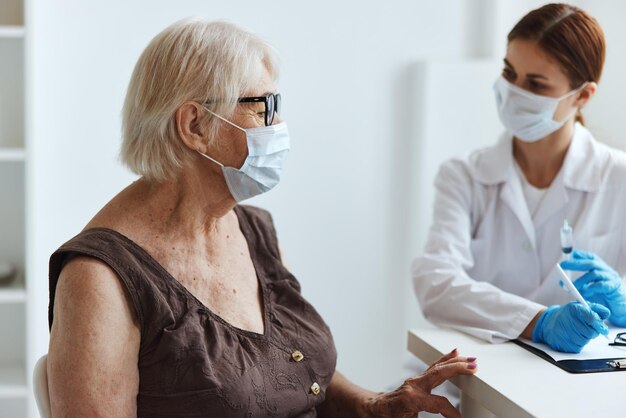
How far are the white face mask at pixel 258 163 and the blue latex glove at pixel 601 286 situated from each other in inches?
26.9

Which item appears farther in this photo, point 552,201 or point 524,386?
point 552,201

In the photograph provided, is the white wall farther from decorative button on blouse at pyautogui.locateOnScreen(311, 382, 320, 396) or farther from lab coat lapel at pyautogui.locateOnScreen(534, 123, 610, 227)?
decorative button on blouse at pyautogui.locateOnScreen(311, 382, 320, 396)

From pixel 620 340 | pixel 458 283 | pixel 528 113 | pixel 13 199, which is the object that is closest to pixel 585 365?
pixel 620 340

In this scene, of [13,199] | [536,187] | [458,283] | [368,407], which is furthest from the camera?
[13,199]

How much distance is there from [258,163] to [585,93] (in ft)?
3.27

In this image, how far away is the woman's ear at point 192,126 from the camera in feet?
4.86

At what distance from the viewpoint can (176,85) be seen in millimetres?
1465

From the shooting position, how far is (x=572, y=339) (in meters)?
1.59

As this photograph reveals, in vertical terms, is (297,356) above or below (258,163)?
below

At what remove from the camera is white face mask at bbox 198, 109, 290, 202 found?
5.03 ft

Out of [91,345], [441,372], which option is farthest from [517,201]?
[91,345]

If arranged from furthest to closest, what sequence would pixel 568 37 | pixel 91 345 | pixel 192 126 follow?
1. pixel 568 37
2. pixel 192 126
3. pixel 91 345

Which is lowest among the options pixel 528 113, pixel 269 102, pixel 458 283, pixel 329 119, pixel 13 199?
pixel 13 199

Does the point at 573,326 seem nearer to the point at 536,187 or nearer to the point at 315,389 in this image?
the point at 315,389
